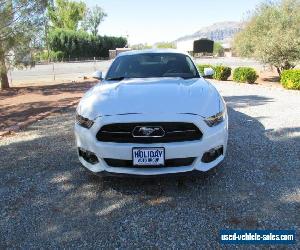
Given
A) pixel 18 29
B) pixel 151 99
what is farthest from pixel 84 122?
pixel 18 29

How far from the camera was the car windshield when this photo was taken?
17.0 feet

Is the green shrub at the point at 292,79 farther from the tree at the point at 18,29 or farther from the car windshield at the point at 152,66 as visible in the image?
the tree at the point at 18,29

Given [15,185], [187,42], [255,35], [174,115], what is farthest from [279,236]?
[187,42]

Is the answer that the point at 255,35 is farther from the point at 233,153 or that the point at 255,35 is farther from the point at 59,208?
the point at 59,208

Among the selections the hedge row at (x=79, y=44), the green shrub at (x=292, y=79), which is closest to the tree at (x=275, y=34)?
the green shrub at (x=292, y=79)

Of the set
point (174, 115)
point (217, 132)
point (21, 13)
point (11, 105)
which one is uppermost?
point (21, 13)

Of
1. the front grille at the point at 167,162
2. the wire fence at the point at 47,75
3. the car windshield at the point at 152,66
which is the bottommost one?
the wire fence at the point at 47,75

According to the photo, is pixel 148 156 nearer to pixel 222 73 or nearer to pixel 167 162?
pixel 167 162

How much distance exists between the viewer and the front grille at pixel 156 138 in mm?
3588

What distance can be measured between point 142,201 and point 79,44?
54.9 m

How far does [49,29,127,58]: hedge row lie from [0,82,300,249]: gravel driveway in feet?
167

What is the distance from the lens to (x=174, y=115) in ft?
11.8

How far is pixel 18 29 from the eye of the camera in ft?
Result: 50.4

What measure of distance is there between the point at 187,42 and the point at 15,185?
70.7m
